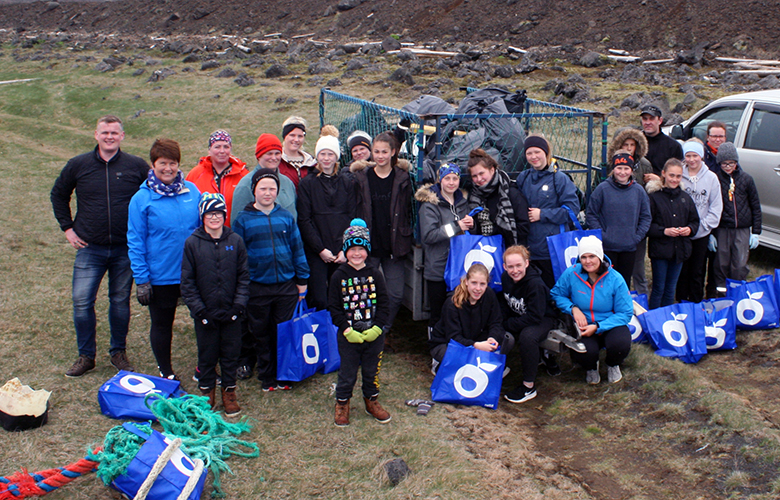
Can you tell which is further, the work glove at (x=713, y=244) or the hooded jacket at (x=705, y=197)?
the work glove at (x=713, y=244)

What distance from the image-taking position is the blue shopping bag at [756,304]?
561cm

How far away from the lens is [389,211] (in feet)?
17.2

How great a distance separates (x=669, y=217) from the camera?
5.75 m

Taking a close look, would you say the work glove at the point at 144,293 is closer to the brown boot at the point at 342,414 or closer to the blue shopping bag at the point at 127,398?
the blue shopping bag at the point at 127,398

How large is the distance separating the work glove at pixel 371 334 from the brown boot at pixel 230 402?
40.4 inches

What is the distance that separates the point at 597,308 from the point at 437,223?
1.39 m

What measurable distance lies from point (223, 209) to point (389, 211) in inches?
57.9

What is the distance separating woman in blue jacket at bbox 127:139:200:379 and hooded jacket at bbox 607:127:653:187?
3.67 metres

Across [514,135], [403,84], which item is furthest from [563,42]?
[514,135]

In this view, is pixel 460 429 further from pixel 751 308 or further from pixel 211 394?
pixel 751 308

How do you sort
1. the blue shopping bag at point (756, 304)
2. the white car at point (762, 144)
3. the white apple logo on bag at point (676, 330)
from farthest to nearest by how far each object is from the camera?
1. the white car at point (762, 144)
2. the blue shopping bag at point (756, 304)
3. the white apple logo on bag at point (676, 330)

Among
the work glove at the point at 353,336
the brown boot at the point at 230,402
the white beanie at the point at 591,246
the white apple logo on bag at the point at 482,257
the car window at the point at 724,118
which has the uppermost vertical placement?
the car window at the point at 724,118

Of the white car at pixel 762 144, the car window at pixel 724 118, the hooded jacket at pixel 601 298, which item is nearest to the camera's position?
the hooded jacket at pixel 601 298

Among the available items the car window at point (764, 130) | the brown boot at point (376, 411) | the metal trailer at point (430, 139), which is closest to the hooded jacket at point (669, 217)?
the metal trailer at point (430, 139)
